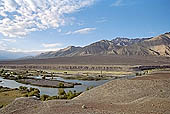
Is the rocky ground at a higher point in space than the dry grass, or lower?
higher

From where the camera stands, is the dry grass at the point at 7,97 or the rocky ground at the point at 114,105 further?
the dry grass at the point at 7,97

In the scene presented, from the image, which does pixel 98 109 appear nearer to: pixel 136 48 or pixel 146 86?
pixel 146 86

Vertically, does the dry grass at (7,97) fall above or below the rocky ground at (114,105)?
below

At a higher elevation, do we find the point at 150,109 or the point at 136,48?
the point at 136,48

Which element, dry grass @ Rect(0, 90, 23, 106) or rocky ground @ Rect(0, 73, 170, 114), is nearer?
rocky ground @ Rect(0, 73, 170, 114)

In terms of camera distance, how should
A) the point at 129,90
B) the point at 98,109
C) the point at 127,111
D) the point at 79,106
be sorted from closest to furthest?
the point at 127,111 → the point at 98,109 → the point at 79,106 → the point at 129,90

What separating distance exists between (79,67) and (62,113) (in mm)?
94022

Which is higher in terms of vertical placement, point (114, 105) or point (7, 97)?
point (114, 105)

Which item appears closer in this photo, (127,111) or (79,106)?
(127,111)

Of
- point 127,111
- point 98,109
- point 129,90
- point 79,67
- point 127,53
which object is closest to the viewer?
point 127,111

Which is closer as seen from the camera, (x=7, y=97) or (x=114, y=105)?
(x=114, y=105)

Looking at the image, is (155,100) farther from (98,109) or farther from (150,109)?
(98,109)

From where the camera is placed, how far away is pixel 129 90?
2306 cm

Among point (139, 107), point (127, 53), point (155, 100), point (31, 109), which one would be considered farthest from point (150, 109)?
point (127, 53)
